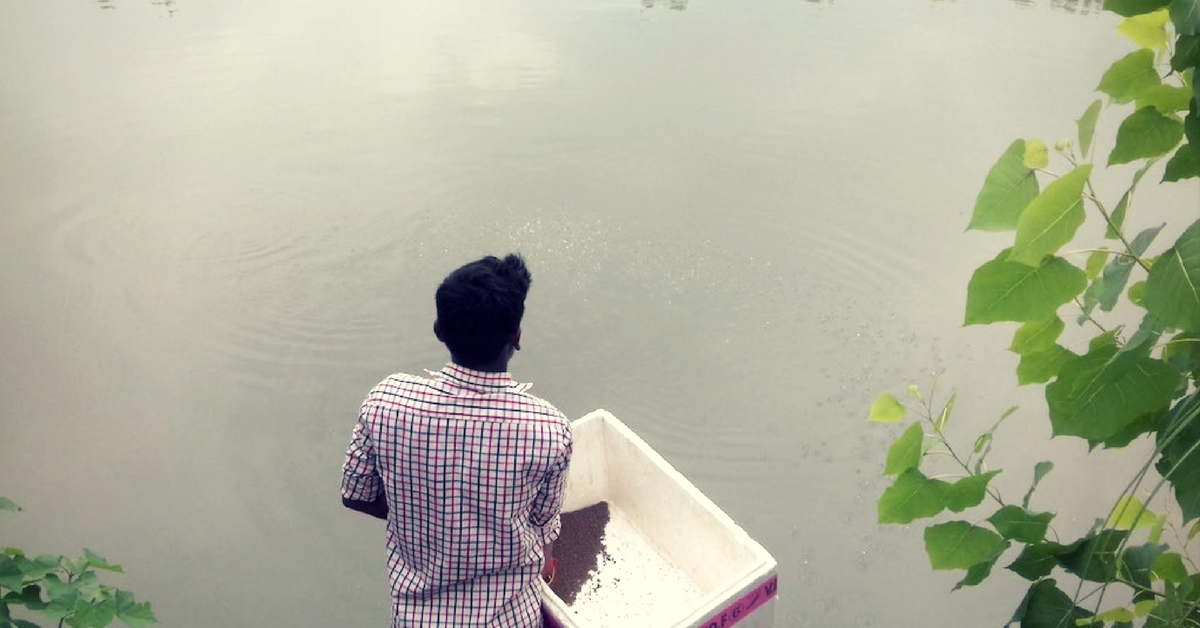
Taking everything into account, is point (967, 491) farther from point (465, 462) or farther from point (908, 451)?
point (465, 462)

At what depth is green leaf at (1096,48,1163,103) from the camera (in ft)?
2.88

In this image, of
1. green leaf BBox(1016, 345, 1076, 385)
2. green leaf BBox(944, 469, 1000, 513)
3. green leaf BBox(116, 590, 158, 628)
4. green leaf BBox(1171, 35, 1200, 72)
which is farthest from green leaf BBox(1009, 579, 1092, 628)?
green leaf BBox(116, 590, 158, 628)

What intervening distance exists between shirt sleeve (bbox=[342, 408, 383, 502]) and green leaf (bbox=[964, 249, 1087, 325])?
947 mm

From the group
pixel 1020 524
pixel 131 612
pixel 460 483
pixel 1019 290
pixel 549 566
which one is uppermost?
pixel 1019 290

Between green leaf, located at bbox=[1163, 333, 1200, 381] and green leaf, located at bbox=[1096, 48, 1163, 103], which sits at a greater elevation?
green leaf, located at bbox=[1096, 48, 1163, 103]

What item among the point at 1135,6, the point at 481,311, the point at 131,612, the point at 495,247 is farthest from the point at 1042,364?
the point at 495,247

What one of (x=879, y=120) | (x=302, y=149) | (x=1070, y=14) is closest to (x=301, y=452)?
(x=302, y=149)

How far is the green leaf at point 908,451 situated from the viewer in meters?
1.05

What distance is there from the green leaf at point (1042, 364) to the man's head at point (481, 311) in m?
0.71

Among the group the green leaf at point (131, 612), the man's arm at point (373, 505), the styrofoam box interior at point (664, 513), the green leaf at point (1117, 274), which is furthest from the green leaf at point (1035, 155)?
the green leaf at point (131, 612)

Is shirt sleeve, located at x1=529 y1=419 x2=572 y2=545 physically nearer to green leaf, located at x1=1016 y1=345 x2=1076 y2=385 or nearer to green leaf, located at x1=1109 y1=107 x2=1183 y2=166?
green leaf, located at x1=1016 y1=345 x2=1076 y2=385

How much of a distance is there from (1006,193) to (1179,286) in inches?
6.9

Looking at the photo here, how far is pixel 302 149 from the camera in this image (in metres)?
3.80

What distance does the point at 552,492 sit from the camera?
155cm
